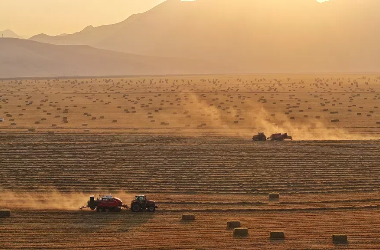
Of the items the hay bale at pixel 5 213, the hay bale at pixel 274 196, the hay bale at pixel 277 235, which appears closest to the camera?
the hay bale at pixel 277 235

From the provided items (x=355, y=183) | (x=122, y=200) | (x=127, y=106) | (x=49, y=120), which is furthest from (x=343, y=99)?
(x=122, y=200)

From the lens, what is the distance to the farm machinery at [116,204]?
30422 millimetres

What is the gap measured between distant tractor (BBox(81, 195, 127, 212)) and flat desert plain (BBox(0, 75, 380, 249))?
31 cm

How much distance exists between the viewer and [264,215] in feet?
99.6

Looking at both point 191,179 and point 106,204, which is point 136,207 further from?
point 191,179

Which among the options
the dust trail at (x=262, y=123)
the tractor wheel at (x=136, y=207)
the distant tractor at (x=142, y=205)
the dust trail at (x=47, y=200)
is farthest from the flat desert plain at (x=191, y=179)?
the distant tractor at (x=142, y=205)

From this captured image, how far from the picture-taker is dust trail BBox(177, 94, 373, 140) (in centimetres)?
5581

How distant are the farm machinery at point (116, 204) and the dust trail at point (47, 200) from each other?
120 cm

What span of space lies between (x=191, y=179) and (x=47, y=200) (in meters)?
8.17

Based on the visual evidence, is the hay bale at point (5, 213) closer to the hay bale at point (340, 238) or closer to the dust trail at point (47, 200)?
the dust trail at point (47, 200)

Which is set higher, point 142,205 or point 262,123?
point 262,123

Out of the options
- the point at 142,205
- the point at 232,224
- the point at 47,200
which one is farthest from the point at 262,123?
the point at 232,224

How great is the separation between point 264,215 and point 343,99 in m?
Answer: 64.0

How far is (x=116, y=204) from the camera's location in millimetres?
30625
